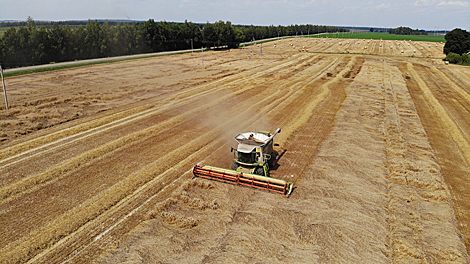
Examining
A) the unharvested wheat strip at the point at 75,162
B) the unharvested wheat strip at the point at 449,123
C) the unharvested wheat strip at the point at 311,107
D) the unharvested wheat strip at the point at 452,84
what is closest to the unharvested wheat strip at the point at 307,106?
the unharvested wheat strip at the point at 311,107

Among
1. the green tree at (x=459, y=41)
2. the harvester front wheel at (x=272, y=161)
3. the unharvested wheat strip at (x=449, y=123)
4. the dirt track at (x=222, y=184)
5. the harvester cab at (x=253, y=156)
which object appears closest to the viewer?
the dirt track at (x=222, y=184)

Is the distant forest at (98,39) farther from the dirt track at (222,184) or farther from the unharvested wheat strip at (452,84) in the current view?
the unharvested wheat strip at (452,84)

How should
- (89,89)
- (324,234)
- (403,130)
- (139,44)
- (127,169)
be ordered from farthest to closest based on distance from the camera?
(139,44) → (89,89) → (403,130) → (127,169) → (324,234)

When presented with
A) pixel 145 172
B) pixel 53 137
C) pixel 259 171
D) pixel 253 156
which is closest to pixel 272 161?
pixel 259 171

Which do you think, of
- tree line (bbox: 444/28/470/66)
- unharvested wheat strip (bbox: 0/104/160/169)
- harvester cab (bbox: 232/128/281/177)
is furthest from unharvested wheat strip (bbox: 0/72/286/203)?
tree line (bbox: 444/28/470/66)

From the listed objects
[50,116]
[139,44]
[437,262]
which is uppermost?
[139,44]

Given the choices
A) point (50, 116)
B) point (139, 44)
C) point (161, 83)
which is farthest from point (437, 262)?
point (139, 44)

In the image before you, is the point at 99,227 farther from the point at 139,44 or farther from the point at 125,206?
the point at 139,44
